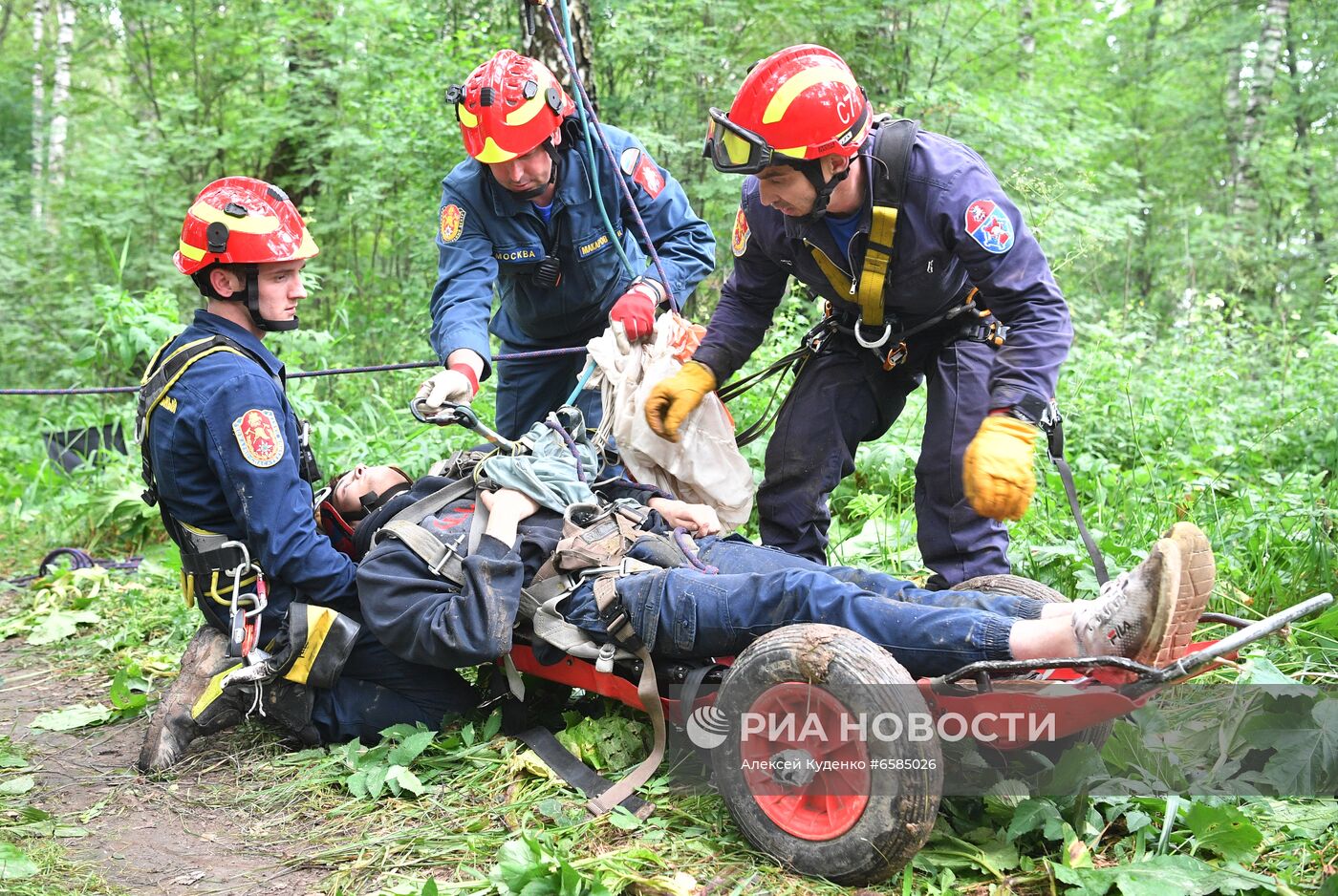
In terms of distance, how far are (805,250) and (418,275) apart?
20.4 feet

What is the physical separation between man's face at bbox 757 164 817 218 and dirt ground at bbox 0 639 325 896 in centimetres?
230

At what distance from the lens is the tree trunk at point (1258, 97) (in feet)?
37.9

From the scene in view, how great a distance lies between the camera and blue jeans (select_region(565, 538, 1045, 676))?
2457 mm

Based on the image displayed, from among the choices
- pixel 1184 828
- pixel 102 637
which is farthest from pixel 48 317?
pixel 1184 828

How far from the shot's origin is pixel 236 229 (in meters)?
3.20

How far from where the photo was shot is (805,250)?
3461 millimetres

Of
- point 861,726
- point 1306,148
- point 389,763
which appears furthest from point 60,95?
point 1306,148

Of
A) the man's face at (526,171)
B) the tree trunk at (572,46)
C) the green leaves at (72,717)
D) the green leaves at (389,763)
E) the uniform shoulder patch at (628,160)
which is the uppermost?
the tree trunk at (572,46)

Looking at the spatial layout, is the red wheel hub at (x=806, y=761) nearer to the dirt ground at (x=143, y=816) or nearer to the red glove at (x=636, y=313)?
the dirt ground at (x=143, y=816)

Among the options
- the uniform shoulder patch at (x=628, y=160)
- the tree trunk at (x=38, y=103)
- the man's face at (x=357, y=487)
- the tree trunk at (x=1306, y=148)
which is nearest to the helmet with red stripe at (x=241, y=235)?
the man's face at (x=357, y=487)

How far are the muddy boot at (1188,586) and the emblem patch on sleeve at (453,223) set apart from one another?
2.92 meters

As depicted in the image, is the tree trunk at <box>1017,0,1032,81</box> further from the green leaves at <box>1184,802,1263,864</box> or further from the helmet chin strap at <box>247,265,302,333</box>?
the green leaves at <box>1184,802,1263,864</box>

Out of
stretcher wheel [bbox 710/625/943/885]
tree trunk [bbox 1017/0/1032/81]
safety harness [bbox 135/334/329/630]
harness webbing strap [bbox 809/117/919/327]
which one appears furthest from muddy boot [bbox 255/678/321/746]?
tree trunk [bbox 1017/0/1032/81]

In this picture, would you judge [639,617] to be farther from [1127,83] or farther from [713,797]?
[1127,83]
